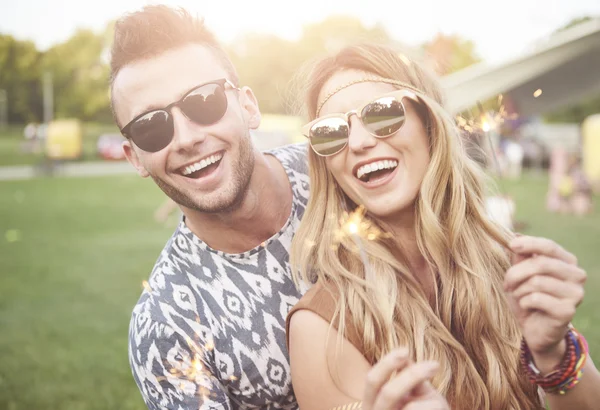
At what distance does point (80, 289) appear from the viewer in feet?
26.7

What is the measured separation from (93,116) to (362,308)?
4782 cm

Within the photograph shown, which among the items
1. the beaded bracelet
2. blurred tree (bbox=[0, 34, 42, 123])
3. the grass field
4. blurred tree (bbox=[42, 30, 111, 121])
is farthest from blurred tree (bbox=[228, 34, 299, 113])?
the beaded bracelet

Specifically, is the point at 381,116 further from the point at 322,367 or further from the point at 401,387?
the point at 401,387

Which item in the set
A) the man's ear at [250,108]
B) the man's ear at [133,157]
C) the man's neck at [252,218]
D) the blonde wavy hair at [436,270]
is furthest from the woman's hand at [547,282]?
the man's ear at [133,157]

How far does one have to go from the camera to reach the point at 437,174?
87.1 inches

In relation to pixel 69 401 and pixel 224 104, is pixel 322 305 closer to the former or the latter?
pixel 224 104

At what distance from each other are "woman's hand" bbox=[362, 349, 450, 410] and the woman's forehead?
104 centimetres

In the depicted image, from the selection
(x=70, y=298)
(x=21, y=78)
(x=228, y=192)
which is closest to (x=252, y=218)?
(x=228, y=192)

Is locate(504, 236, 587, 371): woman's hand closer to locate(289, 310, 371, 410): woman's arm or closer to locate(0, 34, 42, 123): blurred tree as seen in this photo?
locate(289, 310, 371, 410): woman's arm

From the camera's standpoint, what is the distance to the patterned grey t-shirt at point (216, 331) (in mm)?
2428

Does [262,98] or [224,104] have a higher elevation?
[262,98]

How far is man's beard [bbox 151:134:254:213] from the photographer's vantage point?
2568 mm

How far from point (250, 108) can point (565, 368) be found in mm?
1863

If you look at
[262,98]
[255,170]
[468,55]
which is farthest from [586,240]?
[262,98]
